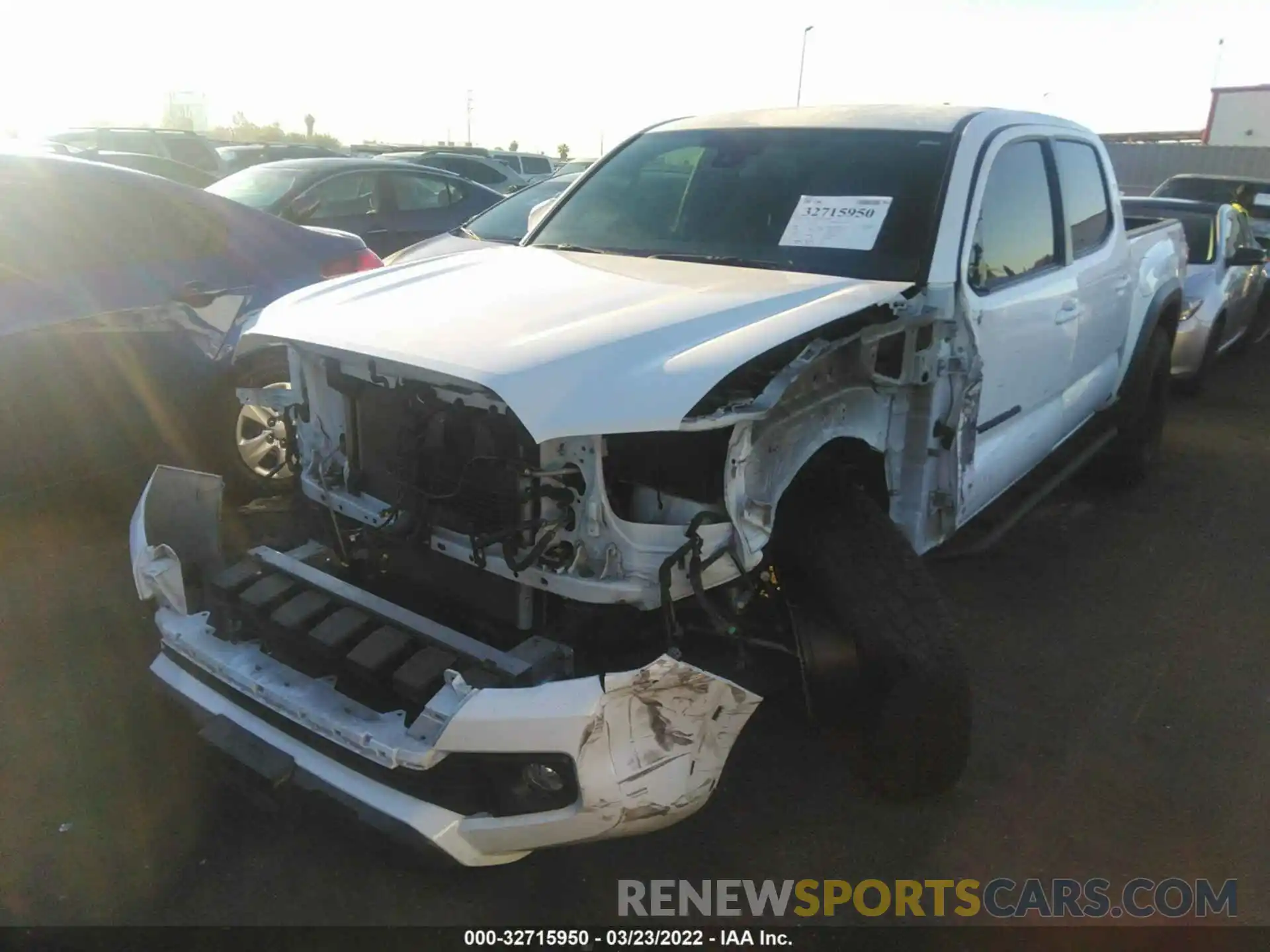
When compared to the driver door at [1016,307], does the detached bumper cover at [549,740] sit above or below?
below

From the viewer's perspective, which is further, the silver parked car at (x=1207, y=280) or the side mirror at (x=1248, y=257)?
the silver parked car at (x=1207, y=280)

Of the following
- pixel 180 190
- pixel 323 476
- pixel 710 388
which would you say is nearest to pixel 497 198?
pixel 180 190

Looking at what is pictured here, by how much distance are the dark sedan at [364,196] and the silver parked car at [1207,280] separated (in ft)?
19.3

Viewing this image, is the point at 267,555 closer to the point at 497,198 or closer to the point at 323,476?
the point at 323,476

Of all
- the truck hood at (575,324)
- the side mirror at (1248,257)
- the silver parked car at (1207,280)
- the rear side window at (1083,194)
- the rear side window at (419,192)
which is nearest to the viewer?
the truck hood at (575,324)

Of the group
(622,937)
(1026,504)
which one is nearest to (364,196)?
(1026,504)

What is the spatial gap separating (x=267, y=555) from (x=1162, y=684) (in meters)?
3.22

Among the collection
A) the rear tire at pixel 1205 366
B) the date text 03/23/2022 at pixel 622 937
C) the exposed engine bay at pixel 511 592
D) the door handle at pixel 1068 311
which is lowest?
A: the date text 03/23/2022 at pixel 622 937

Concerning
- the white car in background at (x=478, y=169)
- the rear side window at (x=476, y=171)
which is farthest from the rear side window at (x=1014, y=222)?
the rear side window at (x=476, y=171)

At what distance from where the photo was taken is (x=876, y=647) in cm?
257

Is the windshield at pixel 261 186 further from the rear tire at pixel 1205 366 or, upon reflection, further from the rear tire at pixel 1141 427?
the rear tire at pixel 1205 366

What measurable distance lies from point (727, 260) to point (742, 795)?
1.78 meters

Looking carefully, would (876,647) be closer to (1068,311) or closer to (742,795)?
(742,795)

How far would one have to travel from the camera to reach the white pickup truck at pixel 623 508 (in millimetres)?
2146
